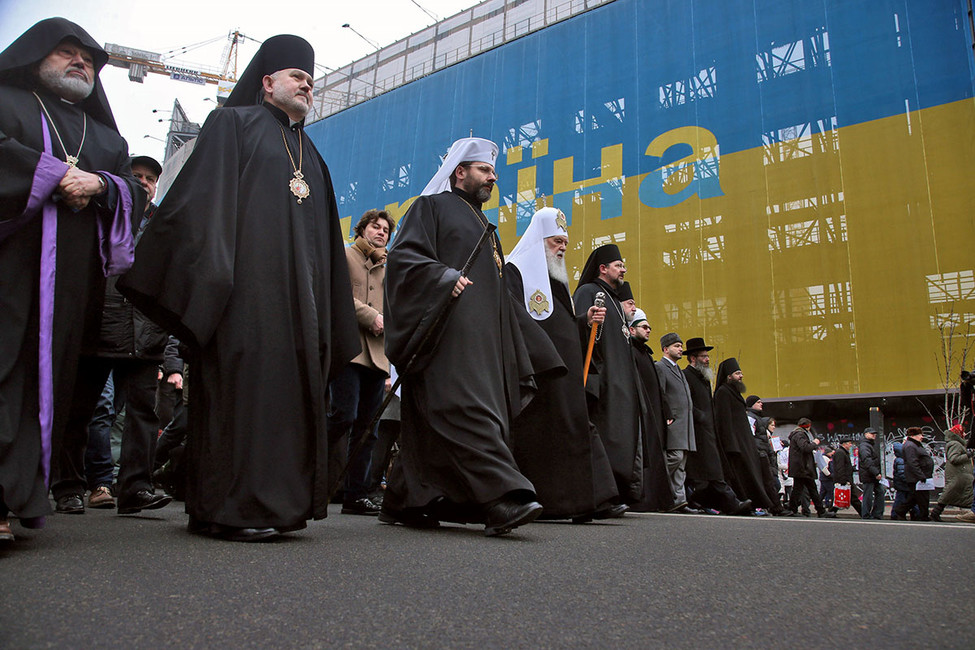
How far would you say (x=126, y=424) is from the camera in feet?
12.5

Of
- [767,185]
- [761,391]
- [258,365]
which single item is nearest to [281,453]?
[258,365]

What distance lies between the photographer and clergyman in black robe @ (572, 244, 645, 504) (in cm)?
491

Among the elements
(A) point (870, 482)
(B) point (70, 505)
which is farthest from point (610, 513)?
(A) point (870, 482)

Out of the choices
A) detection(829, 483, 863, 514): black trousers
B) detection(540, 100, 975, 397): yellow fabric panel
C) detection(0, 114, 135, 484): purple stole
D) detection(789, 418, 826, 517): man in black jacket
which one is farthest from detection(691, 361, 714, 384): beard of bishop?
detection(540, 100, 975, 397): yellow fabric panel

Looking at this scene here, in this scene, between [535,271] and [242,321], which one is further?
[535,271]

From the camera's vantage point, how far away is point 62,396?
8.42 ft

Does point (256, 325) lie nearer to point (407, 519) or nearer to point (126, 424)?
point (407, 519)

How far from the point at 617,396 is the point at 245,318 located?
9.86ft

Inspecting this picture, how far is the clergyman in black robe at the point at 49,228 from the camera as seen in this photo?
2.34m

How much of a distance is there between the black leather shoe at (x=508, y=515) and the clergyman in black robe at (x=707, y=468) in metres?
5.49

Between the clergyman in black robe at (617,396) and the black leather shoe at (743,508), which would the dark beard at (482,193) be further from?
the black leather shoe at (743,508)

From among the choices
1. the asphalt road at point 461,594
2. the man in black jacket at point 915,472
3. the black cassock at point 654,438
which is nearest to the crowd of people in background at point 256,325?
the asphalt road at point 461,594

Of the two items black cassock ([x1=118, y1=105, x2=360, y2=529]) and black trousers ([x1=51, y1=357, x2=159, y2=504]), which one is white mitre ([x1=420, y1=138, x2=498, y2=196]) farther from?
black trousers ([x1=51, y1=357, x2=159, y2=504])

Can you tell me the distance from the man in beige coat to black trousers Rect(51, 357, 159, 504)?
35.7 inches
